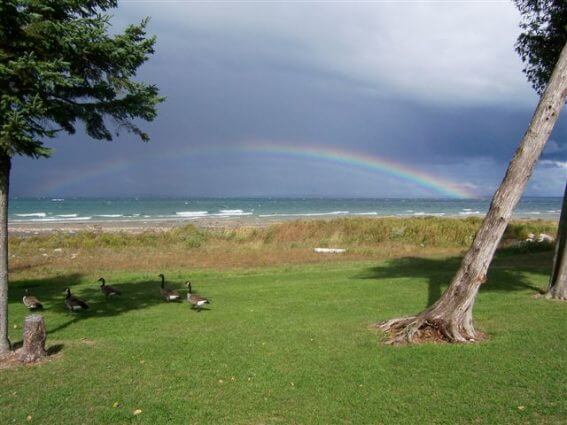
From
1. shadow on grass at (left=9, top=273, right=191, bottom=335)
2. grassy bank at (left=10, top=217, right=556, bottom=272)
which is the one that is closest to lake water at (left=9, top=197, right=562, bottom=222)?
grassy bank at (left=10, top=217, right=556, bottom=272)

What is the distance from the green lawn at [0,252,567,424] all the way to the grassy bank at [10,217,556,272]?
33.1 ft

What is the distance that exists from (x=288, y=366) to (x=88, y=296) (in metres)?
9.73

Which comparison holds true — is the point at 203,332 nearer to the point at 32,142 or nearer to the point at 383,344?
the point at 383,344

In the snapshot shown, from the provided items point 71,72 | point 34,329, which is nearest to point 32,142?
point 71,72

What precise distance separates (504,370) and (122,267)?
18923mm

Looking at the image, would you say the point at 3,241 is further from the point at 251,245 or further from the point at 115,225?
the point at 115,225

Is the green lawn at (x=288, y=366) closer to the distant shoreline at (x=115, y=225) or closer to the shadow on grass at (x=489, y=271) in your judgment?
the shadow on grass at (x=489, y=271)

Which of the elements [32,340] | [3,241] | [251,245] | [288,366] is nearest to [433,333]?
[288,366]

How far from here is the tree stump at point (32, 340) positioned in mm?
8250

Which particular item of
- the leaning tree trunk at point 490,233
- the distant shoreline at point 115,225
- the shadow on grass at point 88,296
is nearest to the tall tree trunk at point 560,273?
the leaning tree trunk at point 490,233

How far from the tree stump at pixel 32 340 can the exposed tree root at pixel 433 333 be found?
6.44 m

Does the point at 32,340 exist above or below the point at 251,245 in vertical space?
above

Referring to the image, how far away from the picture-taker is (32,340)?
831 cm

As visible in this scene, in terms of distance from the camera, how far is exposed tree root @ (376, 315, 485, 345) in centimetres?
884
